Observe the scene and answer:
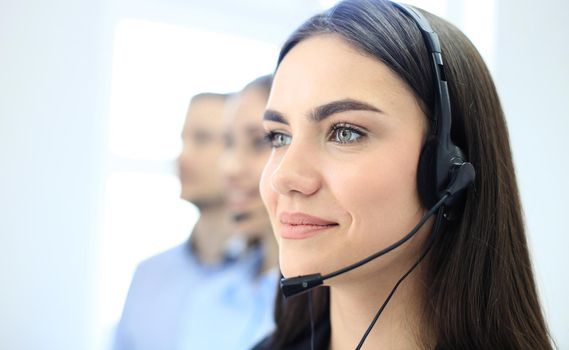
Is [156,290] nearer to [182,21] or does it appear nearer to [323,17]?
[182,21]

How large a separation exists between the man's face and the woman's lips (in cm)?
112

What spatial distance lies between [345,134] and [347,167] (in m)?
0.07

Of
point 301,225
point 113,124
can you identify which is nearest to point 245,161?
point 113,124

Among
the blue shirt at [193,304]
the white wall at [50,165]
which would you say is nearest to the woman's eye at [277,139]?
the blue shirt at [193,304]

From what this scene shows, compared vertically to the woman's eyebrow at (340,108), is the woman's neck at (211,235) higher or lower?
lower

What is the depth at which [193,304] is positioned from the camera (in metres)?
1.94

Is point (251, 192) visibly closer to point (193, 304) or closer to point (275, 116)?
point (193, 304)

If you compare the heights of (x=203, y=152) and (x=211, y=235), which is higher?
(x=203, y=152)

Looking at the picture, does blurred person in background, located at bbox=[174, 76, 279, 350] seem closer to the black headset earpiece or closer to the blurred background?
the blurred background

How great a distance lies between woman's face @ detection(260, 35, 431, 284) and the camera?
33.3 inches

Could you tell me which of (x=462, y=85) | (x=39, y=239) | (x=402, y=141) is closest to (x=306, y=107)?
(x=402, y=141)

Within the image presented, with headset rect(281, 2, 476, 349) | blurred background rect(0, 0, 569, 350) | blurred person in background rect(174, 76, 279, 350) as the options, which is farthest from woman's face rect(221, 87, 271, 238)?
headset rect(281, 2, 476, 349)

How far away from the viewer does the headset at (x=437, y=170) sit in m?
0.84

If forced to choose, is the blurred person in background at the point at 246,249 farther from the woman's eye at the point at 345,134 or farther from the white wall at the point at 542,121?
the woman's eye at the point at 345,134
